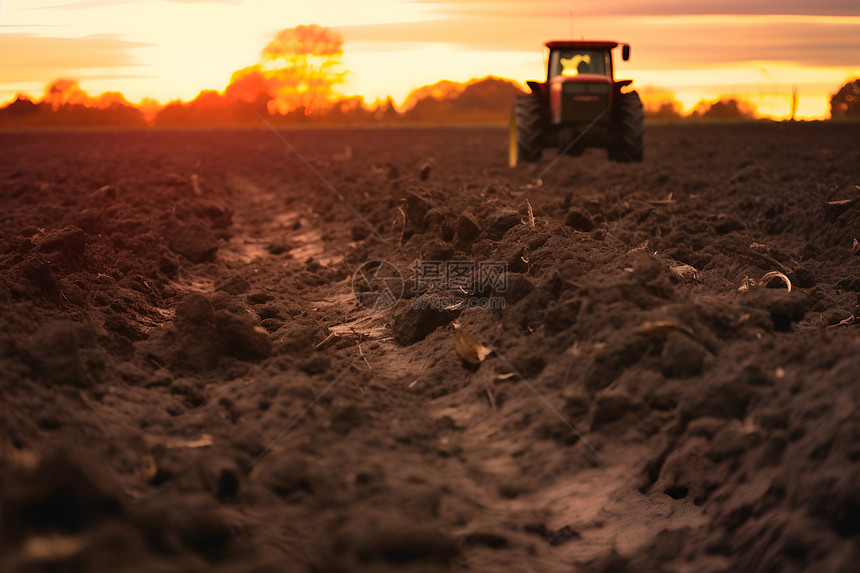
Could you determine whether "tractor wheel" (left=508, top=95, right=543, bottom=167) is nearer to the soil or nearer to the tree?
the soil

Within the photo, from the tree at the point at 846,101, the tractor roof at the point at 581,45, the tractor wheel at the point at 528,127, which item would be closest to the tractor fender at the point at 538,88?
the tractor wheel at the point at 528,127

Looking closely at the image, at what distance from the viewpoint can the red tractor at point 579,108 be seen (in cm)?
1361

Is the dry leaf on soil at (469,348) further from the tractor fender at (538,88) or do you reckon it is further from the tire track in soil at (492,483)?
the tractor fender at (538,88)

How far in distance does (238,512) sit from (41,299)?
3764mm

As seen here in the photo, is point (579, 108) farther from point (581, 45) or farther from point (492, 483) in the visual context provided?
point (492, 483)

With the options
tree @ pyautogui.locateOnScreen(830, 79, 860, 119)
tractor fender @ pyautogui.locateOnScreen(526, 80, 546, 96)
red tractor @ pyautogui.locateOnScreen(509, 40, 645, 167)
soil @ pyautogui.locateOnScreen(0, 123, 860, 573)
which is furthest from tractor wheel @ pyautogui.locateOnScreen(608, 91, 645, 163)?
tree @ pyautogui.locateOnScreen(830, 79, 860, 119)

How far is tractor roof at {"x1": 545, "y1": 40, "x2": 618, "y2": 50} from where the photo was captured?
14.2 m

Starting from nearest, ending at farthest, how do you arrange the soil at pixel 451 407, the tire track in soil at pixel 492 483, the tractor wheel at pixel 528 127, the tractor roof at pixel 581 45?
the soil at pixel 451 407
the tire track in soil at pixel 492 483
the tractor wheel at pixel 528 127
the tractor roof at pixel 581 45

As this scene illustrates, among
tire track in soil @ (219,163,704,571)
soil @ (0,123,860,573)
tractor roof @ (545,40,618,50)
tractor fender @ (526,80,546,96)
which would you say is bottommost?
tire track in soil @ (219,163,704,571)

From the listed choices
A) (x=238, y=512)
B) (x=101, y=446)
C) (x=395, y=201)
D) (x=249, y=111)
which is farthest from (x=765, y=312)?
(x=249, y=111)

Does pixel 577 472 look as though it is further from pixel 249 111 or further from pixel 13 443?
pixel 249 111

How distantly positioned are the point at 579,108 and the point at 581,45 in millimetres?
1521

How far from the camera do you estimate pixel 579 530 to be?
3.74 meters

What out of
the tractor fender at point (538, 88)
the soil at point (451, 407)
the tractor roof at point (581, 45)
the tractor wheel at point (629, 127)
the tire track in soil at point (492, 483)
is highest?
the tractor roof at point (581, 45)
